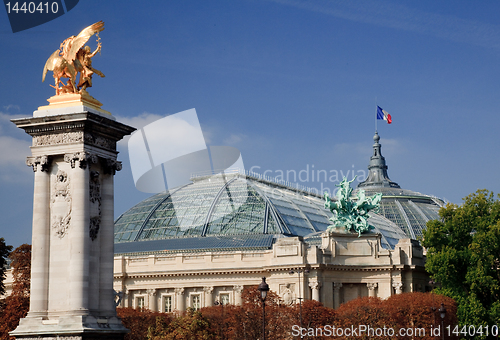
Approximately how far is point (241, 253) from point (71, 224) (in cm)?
5659

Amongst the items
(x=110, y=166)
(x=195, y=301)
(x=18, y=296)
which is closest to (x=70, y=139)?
(x=110, y=166)

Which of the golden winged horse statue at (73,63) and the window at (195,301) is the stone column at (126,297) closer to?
the window at (195,301)

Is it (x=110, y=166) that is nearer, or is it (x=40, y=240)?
(x=40, y=240)

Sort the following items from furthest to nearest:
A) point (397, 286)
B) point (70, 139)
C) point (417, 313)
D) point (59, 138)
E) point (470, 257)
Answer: point (397, 286), point (470, 257), point (417, 313), point (59, 138), point (70, 139)

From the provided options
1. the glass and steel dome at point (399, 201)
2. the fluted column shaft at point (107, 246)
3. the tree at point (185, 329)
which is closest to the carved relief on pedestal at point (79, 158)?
the fluted column shaft at point (107, 246)

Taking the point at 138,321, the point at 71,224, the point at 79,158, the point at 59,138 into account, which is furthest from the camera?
the point at 138,321

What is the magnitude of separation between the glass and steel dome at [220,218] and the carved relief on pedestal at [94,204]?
58.5 metres

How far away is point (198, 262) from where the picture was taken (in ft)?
300

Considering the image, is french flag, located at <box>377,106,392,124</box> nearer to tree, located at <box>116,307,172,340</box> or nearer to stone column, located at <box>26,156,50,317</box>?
tree, located at <box>116,307,172,340</box>

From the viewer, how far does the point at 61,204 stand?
35.1 meters

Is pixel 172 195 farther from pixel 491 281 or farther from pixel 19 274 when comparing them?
pixel 491 281

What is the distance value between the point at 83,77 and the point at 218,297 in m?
56.9

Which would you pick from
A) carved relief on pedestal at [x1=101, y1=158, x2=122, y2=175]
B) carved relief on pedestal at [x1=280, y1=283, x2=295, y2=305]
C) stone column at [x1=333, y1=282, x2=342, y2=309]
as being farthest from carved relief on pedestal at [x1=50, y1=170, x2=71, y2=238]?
stone column at [x1=333, y1=282, x2=342, y2=309]

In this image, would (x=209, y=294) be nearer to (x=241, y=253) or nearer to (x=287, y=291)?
(x=241, y=253)
